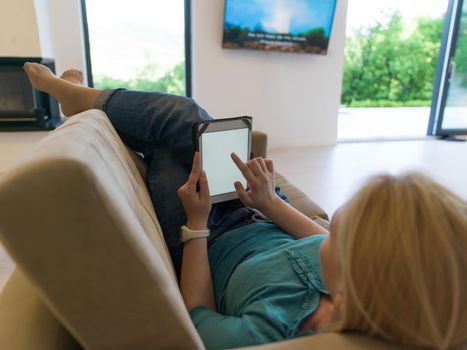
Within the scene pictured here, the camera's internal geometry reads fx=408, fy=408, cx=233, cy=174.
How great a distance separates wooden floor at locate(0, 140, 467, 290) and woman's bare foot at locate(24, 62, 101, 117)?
65.9 inches

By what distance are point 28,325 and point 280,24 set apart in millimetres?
3441

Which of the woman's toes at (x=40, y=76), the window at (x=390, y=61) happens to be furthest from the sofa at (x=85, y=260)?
the window at (x=390, y=61)

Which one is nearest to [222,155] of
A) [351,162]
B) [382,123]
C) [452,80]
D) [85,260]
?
[85,260]

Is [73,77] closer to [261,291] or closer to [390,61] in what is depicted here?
[261,291]

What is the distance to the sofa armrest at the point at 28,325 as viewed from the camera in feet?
1.73

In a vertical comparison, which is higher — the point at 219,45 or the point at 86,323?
the point at 219,45

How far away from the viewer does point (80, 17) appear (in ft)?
10.3

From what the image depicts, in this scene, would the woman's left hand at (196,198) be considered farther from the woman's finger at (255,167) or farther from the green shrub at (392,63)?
the green shrub at (392,63)

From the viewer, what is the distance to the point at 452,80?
4477mm

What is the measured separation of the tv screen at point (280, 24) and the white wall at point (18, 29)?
1.47 m

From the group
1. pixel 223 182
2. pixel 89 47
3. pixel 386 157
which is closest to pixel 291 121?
pixel 386 157

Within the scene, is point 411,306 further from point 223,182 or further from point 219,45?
point 219,45

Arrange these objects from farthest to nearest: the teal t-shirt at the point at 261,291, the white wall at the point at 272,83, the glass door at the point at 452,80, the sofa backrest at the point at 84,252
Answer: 1. the glass door at the point at 452,80
2. the white wall at the point at 272,83
3. the teal t-shirt at the point at 261,291
4. the sofa backrest at the point at 84,252

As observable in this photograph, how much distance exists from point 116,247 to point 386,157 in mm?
3654
